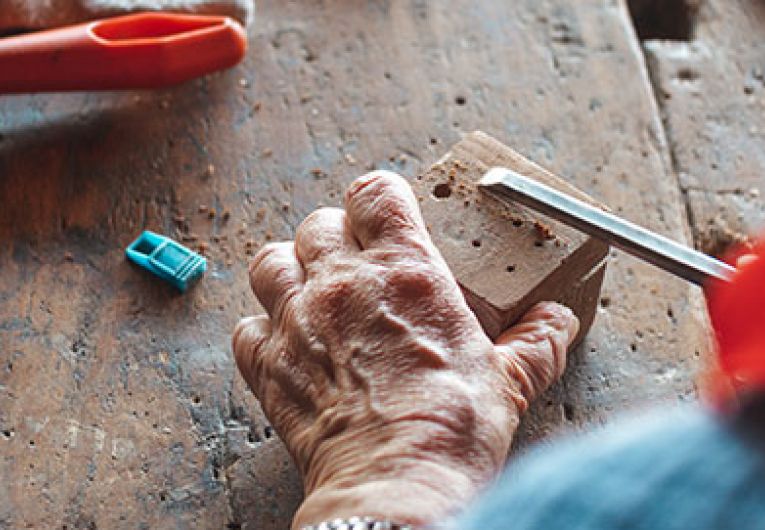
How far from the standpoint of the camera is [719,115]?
1399 mm

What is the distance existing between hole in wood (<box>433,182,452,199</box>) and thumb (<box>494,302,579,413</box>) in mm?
162

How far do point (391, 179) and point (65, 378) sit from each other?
0.44m

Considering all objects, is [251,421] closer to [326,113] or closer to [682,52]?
[326,113]

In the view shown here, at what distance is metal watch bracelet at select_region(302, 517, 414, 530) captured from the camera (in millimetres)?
777

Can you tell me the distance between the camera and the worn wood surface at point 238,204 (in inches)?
41.4

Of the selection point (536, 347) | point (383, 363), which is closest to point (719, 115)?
point (536, 347)

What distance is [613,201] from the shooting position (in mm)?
1278

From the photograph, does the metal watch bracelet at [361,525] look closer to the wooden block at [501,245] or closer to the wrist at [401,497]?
the wrist at [401,497]

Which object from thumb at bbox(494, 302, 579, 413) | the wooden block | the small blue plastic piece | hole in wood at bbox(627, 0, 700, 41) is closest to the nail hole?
hole in wood at bbox(627, 0, 700, 41)

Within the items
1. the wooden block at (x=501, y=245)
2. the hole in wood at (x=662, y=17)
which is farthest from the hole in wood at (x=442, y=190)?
the hole in wood at (x=662, y=17)

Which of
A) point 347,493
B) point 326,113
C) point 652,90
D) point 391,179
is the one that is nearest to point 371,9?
point 326,113

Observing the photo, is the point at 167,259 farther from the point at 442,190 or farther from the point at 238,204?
the point at 442,190

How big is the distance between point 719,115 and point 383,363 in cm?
76

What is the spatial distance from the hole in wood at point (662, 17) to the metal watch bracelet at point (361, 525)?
3.51 feet
